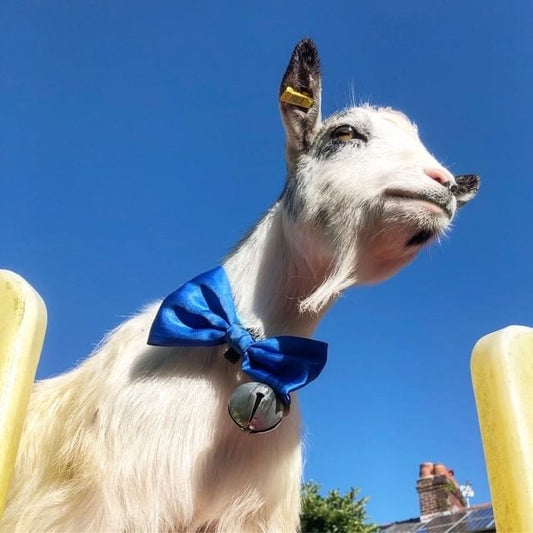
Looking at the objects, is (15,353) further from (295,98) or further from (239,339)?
(295,98)

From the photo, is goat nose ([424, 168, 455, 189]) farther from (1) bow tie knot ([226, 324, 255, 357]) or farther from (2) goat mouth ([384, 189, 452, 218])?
(1) bow tie knot ([226, 324, 255, 357])

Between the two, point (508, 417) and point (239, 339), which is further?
point (239, 339)

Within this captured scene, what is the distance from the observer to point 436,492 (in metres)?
12.9

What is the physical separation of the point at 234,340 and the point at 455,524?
1039 cm

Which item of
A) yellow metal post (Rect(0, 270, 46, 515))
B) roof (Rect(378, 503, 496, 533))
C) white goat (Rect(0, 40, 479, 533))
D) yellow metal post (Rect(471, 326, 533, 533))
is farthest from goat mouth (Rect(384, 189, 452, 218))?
Result: roof (Rect(378, 503, 496, 533))

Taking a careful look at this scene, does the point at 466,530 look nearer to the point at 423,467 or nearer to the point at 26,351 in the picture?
the point at 423,467

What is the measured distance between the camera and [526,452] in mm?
1307

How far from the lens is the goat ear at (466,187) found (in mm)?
2295

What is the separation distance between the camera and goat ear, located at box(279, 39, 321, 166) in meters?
2.21

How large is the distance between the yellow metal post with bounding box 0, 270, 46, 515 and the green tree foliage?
9224mm

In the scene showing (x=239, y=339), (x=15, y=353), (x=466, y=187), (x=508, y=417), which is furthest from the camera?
(x=466, y=187)

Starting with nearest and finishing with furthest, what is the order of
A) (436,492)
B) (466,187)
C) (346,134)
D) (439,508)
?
(346,134)
(466,187)
(439,508)
(436,492)

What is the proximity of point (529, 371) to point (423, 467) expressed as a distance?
1323cm

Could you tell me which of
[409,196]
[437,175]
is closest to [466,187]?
[437,175]
